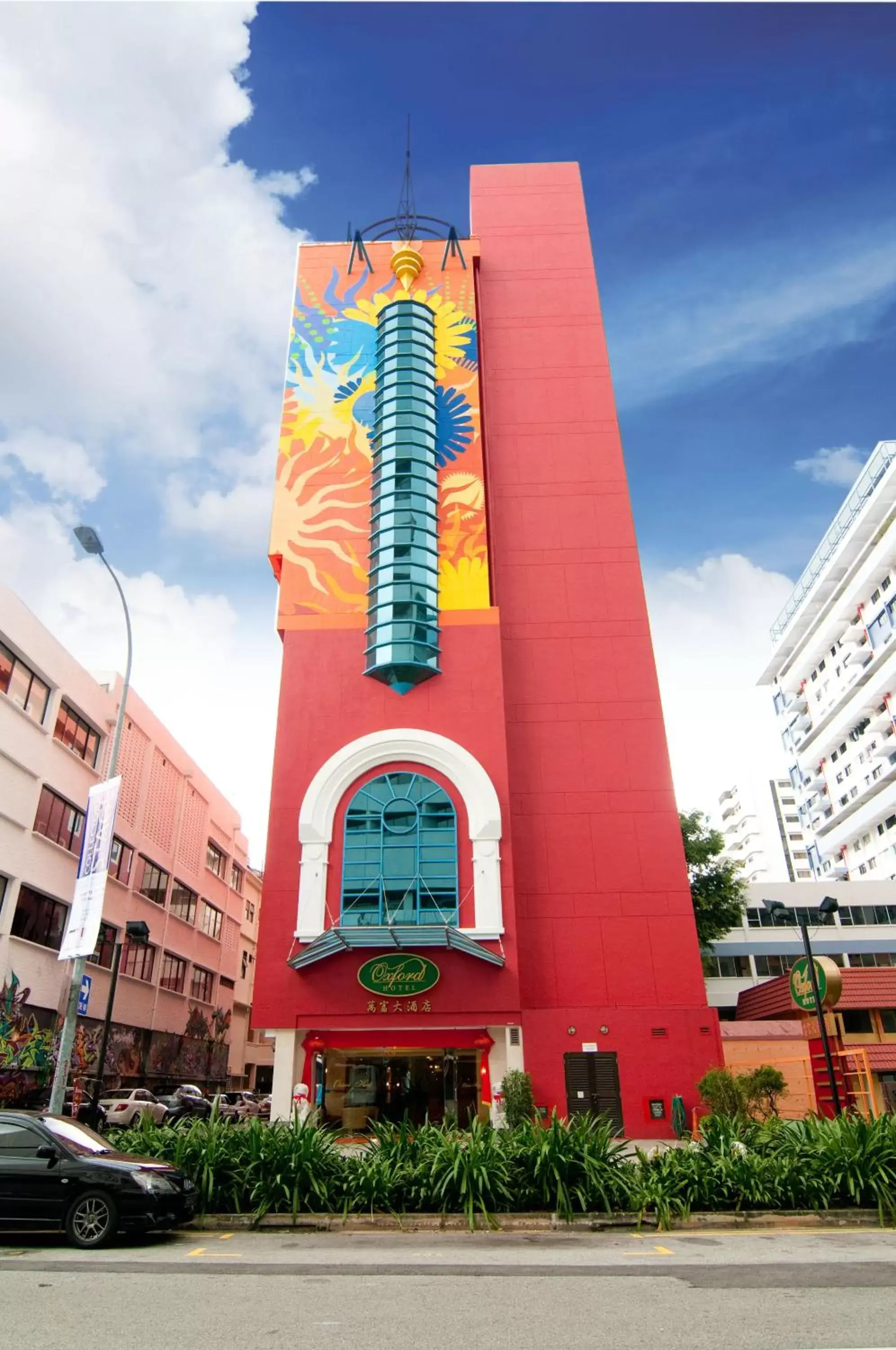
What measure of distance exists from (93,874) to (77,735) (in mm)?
21631

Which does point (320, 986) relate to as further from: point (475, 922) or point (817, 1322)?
point (817, 1322)

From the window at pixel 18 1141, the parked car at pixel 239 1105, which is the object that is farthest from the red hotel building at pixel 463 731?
the window at pixel 18 1141

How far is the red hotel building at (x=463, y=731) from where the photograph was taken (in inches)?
1078

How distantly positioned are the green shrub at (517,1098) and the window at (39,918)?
625 inches

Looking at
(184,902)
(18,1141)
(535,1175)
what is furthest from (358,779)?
(184,902)

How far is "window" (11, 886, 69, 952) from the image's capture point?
104 ft

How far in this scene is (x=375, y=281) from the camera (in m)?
42.2

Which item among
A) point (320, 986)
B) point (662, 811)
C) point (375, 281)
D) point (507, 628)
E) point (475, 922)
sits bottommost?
point (320, 986)

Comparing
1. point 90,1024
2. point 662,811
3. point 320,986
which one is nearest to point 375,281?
point 662,811

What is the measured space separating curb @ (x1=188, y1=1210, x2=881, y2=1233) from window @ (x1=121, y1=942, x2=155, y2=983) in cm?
2998

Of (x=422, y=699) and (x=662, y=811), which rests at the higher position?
(x=422, y=699)

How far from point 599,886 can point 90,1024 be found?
2194 centimetres

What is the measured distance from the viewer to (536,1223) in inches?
492

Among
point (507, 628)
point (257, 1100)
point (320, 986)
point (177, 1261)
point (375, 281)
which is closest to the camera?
point (177, 1261)
